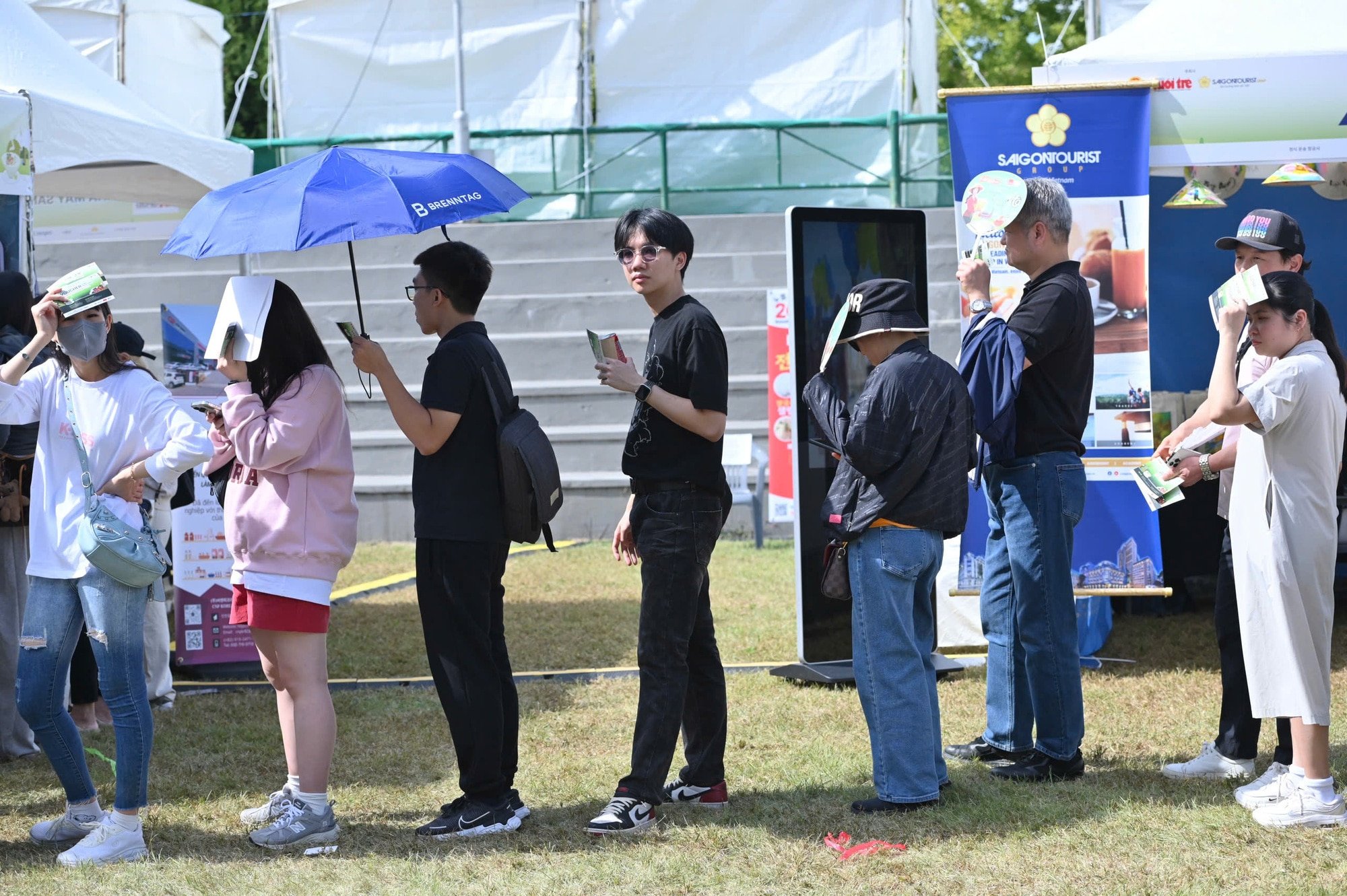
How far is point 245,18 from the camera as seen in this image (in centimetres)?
2839

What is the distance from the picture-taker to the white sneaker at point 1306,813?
4273mm

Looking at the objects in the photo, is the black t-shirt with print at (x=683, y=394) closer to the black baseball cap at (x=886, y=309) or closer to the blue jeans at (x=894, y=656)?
the black baseball cap at (x=886, y=309)

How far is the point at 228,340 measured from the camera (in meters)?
4.25

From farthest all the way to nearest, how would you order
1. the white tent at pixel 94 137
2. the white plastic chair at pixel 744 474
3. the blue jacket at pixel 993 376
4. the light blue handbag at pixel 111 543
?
the white plastic chair at pixel 744 474 < the white tent at pixel 94 137 < the blue jacket at pixel 993 376 < the light blue handbag at pixel 111 543

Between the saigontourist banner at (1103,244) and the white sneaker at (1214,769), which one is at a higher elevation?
the saigontourist banner at (1103,244)

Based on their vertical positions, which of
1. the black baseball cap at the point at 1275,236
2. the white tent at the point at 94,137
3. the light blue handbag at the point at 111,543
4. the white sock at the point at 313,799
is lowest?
the white sock at the point at 313,799

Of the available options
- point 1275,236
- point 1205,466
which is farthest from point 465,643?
point 1275,236

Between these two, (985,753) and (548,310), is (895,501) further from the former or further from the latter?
(548,310)

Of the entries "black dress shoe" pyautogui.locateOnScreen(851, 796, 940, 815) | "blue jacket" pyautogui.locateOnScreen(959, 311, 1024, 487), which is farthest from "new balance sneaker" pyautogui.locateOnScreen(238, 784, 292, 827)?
"blue jacket" pyautogui.locateOnScreen(959, 311, 1024, 487)

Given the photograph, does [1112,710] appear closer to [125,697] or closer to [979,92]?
[979,92]

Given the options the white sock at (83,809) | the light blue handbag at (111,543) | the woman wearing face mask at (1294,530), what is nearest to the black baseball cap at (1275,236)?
the woman wearing face mask at (1294,530)

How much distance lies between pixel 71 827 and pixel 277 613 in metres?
1.03

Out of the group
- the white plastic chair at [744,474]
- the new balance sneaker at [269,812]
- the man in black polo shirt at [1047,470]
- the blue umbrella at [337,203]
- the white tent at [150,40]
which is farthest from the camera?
the white tent at [150,40]

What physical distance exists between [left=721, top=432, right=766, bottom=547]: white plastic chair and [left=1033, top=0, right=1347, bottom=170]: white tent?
5.68 metres
